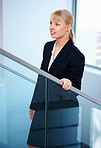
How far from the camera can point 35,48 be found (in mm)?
5641

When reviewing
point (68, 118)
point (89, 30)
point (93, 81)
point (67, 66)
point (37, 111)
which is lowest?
point (93, 81)

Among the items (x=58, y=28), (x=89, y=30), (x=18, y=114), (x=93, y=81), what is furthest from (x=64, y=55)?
(x=89, y=30)

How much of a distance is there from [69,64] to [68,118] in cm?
45

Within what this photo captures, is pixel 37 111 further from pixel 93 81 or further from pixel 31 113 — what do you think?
pixel 93 81

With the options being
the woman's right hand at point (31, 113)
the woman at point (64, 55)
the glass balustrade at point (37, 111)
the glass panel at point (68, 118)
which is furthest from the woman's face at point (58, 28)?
the woman's right hand at point (31, 113)

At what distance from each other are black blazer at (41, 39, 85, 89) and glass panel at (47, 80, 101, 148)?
204 mm

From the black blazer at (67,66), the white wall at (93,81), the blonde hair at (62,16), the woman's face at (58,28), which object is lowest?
the white wall at (93,81)

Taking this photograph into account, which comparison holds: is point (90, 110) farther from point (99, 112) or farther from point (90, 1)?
point (90, 1)

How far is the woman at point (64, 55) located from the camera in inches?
113

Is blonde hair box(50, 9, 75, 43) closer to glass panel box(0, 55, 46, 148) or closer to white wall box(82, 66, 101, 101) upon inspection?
glass panel box(0, 55, 46, 148)

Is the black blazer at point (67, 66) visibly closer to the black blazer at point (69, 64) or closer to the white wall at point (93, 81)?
the black blazer at point (69, 64)

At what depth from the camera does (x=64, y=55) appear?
9.64 feet

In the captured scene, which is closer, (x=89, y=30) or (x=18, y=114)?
(x=18, y=114)

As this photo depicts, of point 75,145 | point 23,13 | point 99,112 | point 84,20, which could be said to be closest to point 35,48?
point 23,13
